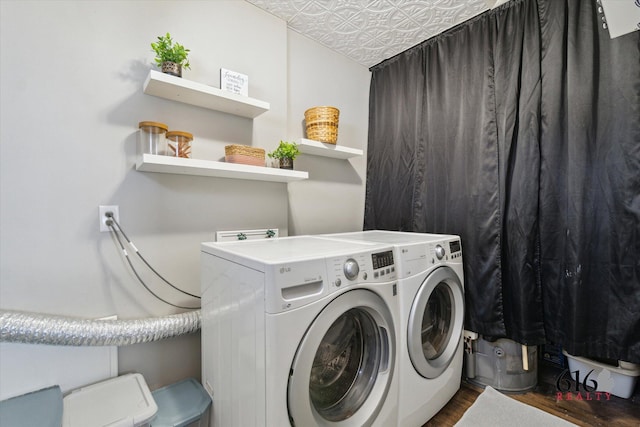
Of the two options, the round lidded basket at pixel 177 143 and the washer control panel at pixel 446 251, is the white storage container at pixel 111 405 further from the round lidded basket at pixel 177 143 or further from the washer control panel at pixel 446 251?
the washer control panel at pixel 446 251

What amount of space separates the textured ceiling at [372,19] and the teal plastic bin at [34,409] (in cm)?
223

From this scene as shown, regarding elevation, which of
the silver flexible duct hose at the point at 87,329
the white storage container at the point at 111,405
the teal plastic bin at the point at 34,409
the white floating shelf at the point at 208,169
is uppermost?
the white floating shelf at the point at 208,169

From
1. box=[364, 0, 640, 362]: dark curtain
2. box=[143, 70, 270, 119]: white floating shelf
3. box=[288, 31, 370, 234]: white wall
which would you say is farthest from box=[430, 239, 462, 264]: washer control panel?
box=[143, 70, 270, 119]: white floating shelf

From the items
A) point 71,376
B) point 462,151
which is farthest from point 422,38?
point 71,376

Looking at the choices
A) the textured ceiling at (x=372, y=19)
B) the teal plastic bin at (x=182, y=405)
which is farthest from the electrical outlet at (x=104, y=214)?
the textured ceiling at (x=372, y=19)

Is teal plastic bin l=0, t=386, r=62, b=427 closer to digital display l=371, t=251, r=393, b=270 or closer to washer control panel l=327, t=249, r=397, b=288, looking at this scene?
washer control panel l=327, t=249, r=397, b=288

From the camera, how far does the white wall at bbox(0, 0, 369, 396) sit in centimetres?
115

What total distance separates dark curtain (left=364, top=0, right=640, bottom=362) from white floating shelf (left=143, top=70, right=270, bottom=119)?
4.28ft

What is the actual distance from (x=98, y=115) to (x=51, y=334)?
0.95 m

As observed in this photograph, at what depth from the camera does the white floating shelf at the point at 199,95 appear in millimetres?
1312

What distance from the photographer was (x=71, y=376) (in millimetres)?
1202

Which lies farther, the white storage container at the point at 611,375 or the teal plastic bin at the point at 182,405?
the white storage container at the point at 611,375

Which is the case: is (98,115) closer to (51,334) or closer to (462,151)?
(51,334)

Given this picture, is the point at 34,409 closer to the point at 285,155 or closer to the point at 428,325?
the point at 285,155
